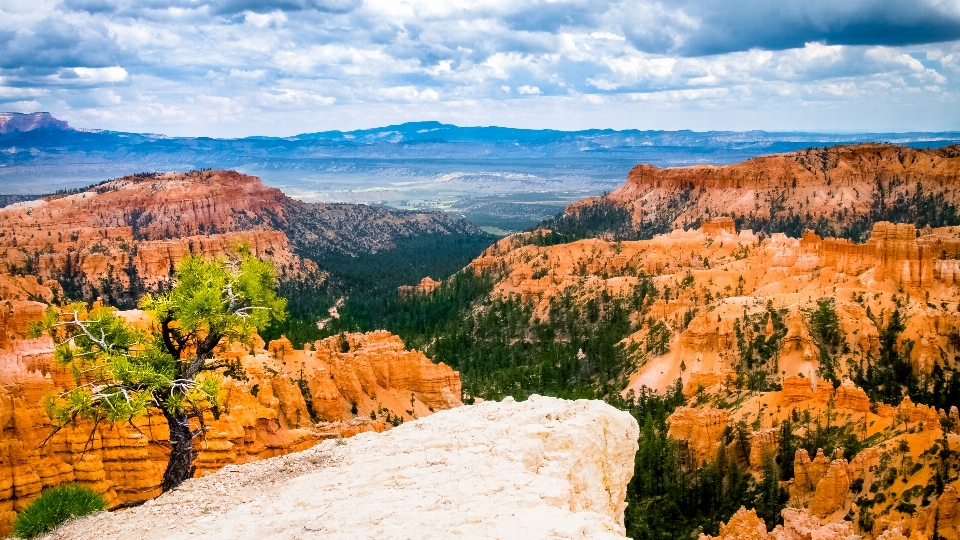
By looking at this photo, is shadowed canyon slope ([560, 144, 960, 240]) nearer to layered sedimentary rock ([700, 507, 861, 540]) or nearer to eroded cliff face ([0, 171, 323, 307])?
eroded cliff face ([0, 171, 323, 307])

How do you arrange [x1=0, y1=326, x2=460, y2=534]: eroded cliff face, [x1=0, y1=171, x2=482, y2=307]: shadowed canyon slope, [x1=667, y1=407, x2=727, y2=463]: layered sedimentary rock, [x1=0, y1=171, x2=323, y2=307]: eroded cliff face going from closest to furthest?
[x1=0, y1=326, x2=460, y2=534]: eroded cliff face
[x1=667, y1=407, x2=727, y2=463]: layered sedimentary rock
[x1=0, y1=171, x2=323, y2=307]: eroded cliff face
[x1=0, y1=171, x2=482, y2=307]: shadowed canyon slope

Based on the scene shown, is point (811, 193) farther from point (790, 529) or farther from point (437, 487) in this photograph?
point (437, 487)

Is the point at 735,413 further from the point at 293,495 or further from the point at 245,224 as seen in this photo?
the point at 245,224

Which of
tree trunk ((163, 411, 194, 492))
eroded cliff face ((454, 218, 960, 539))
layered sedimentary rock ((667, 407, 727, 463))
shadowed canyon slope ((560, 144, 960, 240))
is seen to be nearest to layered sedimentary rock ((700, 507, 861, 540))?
eroded cliff face ((454, 218, 960, 539))

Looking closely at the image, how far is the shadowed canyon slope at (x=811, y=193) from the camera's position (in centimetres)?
13925

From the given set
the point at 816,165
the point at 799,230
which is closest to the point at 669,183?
the point at 816,165

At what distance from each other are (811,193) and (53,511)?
156 metres

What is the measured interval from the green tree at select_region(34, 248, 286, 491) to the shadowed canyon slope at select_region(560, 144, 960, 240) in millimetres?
126939

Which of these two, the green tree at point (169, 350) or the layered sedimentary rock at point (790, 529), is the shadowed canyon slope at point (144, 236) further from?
the layered sedimentary rock at point (790, 529)

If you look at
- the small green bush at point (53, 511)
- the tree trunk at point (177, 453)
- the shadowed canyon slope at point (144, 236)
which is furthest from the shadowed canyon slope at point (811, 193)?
the small green bush at point (53, 511)

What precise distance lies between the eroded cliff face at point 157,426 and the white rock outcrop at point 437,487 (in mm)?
4609

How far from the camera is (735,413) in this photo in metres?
44.7

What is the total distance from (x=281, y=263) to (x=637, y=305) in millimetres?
81231

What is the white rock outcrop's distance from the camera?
10828 mm
